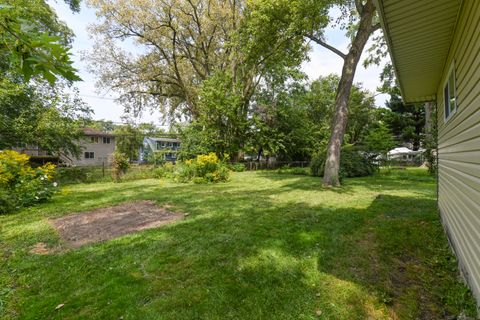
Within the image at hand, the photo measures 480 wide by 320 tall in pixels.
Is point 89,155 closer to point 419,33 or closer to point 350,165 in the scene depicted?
point 350,165

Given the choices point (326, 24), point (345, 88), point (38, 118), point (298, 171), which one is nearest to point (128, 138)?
point (38, 118)

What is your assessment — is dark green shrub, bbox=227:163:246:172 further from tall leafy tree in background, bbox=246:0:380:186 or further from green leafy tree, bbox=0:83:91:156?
green leafy tree, bbox=0:83:91:156

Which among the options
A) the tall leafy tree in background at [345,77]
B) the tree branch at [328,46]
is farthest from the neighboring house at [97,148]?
the tall leafy tree in background at [345,77]

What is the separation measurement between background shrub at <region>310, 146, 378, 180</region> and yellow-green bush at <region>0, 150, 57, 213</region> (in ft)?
37.3

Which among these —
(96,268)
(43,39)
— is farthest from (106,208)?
(43,39)

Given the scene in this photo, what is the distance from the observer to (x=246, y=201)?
21.6 feet

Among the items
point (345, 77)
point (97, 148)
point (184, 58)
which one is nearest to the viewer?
point (345, 77)

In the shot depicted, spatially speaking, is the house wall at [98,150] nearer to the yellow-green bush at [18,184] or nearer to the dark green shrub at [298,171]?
the dark green shrub at [298,171]

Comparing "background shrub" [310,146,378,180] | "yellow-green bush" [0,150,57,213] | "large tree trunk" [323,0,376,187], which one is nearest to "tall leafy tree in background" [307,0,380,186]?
"large tree trunk" [323,0,376,187]

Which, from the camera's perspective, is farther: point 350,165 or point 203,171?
point 350,165

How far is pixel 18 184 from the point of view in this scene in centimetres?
655

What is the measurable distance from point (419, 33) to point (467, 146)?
1740 mm

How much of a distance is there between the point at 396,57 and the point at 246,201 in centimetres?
461

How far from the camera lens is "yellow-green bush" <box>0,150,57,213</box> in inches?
238
